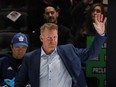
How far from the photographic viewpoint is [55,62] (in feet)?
12.6

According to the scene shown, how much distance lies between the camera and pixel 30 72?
3859mm

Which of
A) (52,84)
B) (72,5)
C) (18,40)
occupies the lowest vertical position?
(52,84)

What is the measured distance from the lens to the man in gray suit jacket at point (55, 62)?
3.75m

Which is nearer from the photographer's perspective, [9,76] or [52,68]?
[52,68]

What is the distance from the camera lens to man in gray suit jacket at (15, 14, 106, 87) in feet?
12.3

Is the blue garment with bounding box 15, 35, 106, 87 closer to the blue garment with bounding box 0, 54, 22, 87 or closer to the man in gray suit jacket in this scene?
the man in gray suit jacket

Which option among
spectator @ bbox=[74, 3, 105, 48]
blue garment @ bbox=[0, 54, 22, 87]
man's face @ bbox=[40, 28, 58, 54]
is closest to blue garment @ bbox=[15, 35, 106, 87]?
man's face @ bbox=[40, 28, 58, 54]

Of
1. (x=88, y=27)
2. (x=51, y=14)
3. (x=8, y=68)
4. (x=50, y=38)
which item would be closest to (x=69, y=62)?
(x=50, y=38)

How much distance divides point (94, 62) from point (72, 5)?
158 cm

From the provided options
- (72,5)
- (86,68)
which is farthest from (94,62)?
(72,5)

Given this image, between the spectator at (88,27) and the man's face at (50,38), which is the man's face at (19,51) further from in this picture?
the man's face at (50,38)

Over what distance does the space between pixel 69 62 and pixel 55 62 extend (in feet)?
0.52

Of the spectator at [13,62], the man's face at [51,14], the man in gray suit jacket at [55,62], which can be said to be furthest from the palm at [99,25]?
the man's face at [51,14]

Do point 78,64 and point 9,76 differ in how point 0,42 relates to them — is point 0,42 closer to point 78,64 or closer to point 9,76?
point 9,76
